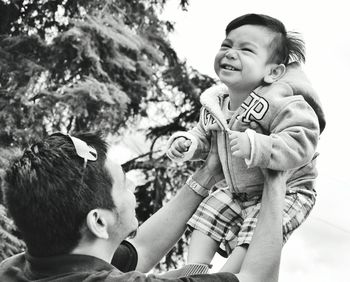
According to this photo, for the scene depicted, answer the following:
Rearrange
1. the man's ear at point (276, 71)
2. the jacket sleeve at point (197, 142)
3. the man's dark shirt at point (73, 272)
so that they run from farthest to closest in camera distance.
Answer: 1. the jacket sleeve at point (197, 142)
2. the man's ear at point (276, 71)
3. the man's dark shirt at point (73, 272)

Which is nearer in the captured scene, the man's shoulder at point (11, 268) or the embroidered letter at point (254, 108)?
the man's shoulder at point (11, 268)

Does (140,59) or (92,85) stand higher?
(140,59)

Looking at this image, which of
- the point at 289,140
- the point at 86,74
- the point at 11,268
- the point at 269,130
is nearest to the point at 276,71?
the point at 269,130

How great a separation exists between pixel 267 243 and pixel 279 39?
829 millimetres

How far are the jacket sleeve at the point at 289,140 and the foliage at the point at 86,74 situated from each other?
691cm

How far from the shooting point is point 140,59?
36.5 ft

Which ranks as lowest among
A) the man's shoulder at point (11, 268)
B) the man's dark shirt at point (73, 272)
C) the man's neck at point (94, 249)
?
the man's shoulder at point (11, 268)

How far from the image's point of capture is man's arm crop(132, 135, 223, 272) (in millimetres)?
2598

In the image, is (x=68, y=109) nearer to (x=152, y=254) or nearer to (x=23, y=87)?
(x=23, y=87)

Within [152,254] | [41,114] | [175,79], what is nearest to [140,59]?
[175,79]

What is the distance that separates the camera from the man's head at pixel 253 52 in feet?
7.88

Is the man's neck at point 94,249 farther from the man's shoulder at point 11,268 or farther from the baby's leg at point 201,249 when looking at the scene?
the baby's leg at point 201,249

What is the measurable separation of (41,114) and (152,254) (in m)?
7.59

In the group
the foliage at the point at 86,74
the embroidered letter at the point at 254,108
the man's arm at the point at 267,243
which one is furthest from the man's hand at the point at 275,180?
the foliage at the point at 86,74
